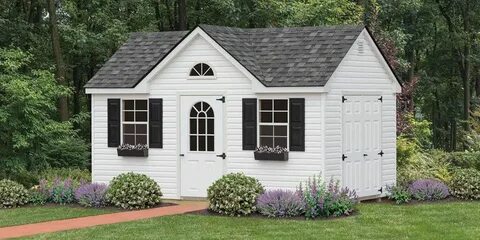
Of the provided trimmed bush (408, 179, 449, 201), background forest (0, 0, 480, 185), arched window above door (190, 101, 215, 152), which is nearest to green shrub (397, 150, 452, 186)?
background forest (0, 0, 480, 185)

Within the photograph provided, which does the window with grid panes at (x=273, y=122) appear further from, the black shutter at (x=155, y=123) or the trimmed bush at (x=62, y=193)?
the trimmed bush at (x=62, y=193)

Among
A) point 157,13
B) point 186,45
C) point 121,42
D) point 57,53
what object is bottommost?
point 186,45

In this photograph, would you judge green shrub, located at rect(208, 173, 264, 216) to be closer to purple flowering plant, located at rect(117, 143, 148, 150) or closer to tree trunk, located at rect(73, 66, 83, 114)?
purple flowering plant, located at rect(117, 143, 148, 150)

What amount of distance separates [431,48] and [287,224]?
98.7 ft

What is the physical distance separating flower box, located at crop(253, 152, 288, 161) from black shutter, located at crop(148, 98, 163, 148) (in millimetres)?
2264

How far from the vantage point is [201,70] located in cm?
1741

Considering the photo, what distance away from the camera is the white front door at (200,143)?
17.2m

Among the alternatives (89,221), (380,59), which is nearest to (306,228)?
(89,221)

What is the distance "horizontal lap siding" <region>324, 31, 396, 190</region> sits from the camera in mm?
16359

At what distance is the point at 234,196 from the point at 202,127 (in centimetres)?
302

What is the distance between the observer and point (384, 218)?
46.9 feet

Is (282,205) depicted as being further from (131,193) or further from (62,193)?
(62,193)

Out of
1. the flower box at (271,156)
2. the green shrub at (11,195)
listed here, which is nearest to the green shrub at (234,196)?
the flower box at (271,156)

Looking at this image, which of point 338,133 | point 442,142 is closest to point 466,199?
point 338,133
